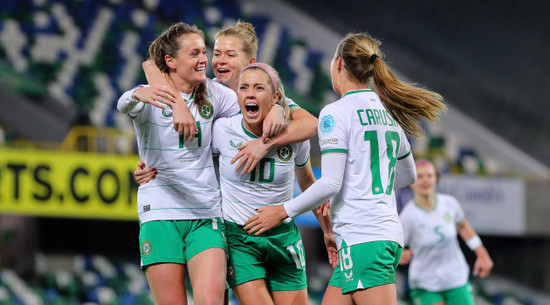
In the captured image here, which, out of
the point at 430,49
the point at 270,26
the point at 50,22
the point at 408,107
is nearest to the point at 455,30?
the point at 430,49

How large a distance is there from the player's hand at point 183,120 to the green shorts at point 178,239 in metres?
0.49

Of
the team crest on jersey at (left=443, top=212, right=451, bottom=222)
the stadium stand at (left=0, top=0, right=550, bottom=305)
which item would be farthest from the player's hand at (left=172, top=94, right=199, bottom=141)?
the stadium stand at (left=0, top=0, right=550, bottom=305)

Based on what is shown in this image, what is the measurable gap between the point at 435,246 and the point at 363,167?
3.57 metres

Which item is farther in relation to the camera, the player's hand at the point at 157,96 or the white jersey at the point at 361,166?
the player's hand at the point at 157,96

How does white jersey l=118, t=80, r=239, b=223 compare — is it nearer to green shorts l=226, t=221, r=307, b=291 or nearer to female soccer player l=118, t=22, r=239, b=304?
female soccer player l=118, t=22, r=239, b=304

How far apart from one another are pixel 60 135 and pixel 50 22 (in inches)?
112

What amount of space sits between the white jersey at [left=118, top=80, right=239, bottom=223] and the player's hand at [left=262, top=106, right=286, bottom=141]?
14.8 inches

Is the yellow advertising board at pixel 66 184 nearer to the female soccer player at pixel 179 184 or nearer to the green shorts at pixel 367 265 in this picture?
the female soccer player at pixel 179 184

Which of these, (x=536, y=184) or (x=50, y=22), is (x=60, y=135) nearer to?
(x=50, y=22)

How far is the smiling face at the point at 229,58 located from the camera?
4906 mm

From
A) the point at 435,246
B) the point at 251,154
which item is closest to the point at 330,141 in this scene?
the point at 251,154

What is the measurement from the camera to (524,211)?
13.4 metres

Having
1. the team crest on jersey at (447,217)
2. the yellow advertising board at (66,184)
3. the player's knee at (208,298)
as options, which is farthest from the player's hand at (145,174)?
the yellow advertising board at (66,184)

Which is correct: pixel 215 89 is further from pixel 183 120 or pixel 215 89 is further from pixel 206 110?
pixel 183 120
